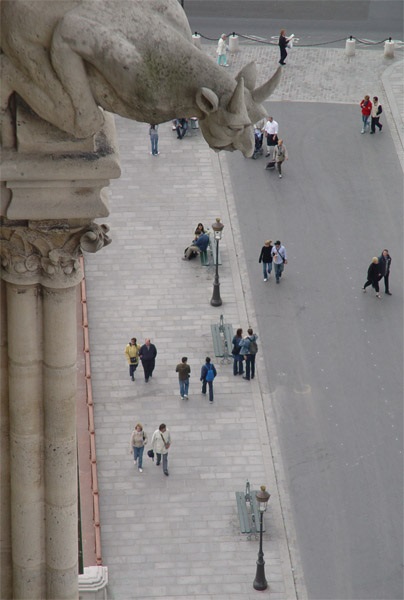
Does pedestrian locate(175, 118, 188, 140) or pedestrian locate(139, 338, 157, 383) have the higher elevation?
pedestrian locate(175, 118, 188, 140)

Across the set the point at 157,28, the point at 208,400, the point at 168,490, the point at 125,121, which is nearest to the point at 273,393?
the point at 208,400

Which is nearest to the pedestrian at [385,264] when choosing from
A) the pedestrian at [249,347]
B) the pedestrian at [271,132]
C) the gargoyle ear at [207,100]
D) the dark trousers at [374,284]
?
the dark trousers at [374,284]

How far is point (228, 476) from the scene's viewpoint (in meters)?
45.9

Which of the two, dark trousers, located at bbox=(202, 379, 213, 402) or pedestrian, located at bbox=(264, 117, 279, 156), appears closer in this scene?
dark trousers, located at bbox=(202, 379, 213, 402)

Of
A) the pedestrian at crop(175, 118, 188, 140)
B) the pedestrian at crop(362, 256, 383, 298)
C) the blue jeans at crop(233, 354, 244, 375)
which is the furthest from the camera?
the pedestrian at crop(175, 118, 188, 140)

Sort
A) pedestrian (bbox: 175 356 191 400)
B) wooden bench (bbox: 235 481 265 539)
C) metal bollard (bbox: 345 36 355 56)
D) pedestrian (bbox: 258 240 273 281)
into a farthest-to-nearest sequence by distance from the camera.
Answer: metal bollard (bbox: 345 36 355 56), pedestrian (bbox: 258 240 273 281), pedestrian (bbox: 175 356 191 400), wooden bench (bbox: 235 481 265 539)

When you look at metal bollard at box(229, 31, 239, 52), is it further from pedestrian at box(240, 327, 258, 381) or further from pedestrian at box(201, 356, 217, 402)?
pedestrian at box(201, 356, 217, 402)

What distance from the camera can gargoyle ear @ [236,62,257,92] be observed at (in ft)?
52.0

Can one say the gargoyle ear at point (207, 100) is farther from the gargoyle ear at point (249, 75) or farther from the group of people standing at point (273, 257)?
the group of people standing at point (273, 257)

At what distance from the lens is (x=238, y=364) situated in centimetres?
5022

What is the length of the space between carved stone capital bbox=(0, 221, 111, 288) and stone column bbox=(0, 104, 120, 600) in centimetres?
1

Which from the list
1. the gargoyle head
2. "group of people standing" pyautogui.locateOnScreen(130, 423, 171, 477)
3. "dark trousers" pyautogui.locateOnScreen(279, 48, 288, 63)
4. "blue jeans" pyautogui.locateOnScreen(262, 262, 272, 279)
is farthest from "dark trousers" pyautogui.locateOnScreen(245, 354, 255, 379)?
the gargoyle head

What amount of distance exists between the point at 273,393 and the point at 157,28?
113 feet

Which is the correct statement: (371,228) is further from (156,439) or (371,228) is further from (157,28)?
(157,28)
